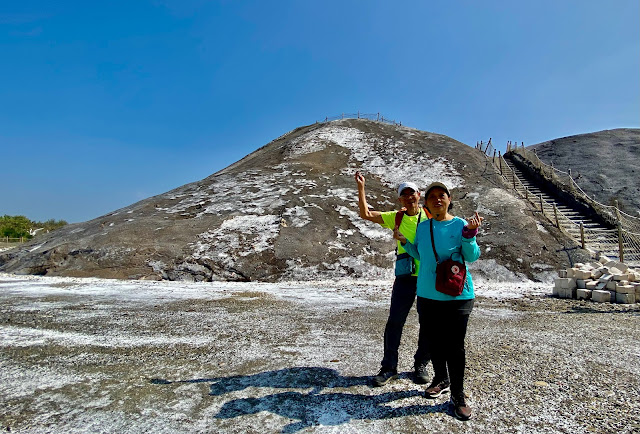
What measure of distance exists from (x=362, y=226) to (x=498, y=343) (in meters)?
11.8

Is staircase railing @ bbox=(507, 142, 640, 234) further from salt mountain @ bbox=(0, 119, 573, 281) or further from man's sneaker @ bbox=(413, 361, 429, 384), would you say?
man's sneaker @ bbox=(413, 361, 429, 384)

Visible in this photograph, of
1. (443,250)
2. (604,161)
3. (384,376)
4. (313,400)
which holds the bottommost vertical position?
(313,400)

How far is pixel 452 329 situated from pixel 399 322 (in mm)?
858

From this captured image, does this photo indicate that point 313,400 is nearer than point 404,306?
Yes

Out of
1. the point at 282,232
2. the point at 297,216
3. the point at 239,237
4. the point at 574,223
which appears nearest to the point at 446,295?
the point at 282,232

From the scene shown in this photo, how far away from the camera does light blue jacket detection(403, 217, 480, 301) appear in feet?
10.4

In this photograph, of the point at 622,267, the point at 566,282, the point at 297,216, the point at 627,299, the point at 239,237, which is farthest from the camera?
the point at 297,216

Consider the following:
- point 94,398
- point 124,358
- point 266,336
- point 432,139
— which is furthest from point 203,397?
point 432,139

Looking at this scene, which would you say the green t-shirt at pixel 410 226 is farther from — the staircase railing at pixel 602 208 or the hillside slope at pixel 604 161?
the hillside slope at pixel 604 161

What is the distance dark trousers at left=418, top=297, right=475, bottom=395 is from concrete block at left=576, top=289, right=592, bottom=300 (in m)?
8.24

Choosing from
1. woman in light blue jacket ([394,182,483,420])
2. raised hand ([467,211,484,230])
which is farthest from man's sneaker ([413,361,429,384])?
raised hand ([467,211,484,230])

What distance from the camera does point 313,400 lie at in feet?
11.6

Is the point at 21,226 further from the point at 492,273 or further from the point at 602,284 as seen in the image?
the point at 602,284

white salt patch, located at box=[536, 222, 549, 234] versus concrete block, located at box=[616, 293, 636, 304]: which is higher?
white salt patch, located at box=[536, 222, 549, 234]
